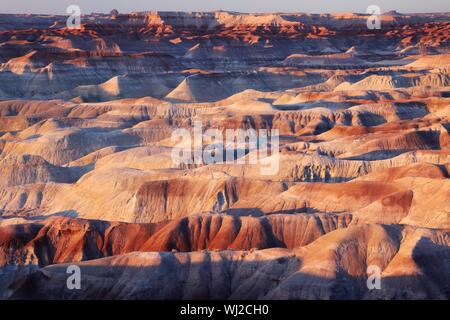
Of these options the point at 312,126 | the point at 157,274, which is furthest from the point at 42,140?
the point at 157,274

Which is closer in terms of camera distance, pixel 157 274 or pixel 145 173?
pixel 157 274

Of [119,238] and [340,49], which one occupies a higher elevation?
[119,238]

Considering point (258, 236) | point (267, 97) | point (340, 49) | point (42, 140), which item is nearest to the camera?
point (258, 236)
